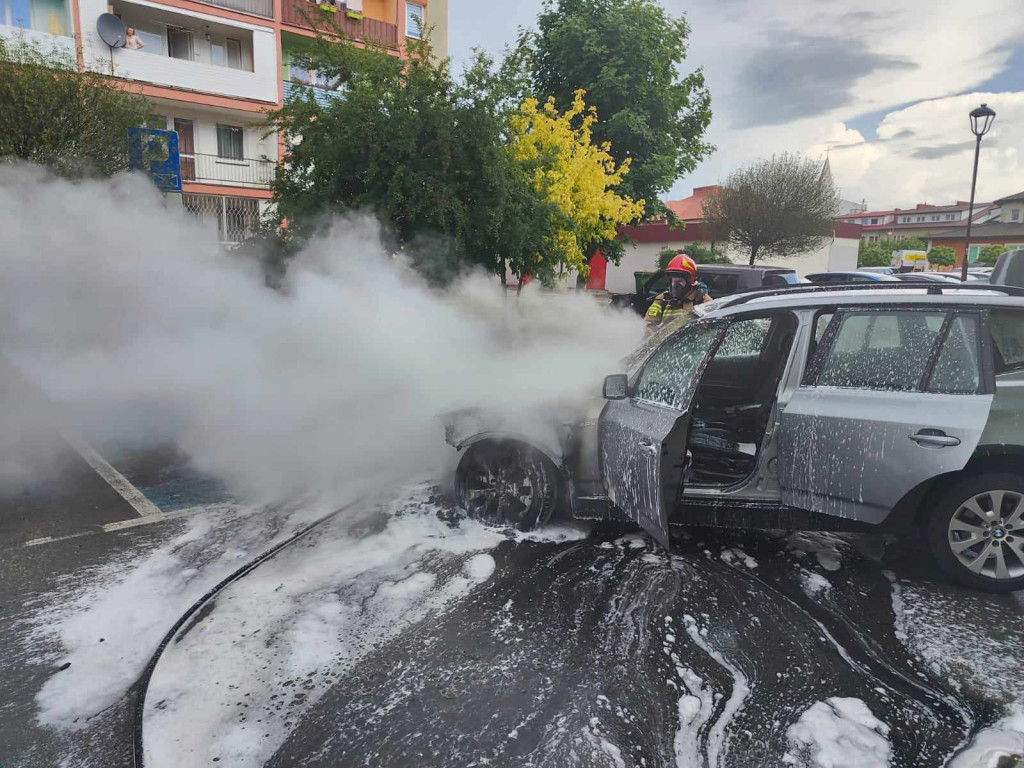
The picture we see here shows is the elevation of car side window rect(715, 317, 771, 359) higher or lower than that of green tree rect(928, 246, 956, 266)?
lower

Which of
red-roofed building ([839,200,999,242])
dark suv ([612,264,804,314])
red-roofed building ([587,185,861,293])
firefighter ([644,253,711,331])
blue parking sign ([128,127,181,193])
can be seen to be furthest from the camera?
red-roofed building ([839,200,999,242])

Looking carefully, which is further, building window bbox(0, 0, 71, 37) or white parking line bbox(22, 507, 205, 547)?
building window bbox(0, 0, 71, 37)

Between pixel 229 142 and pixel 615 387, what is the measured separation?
22306mm

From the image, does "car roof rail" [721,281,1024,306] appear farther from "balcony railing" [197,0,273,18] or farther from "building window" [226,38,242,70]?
"building window" [226,38,242,70]

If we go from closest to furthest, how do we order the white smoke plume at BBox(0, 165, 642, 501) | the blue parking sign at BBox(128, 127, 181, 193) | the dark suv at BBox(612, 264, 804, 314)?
the white smoke plume at BBox(0, 165, 642, 501) → the blue parking sign at BBox(128, 127, 181, 193) → the dark suv at BBox(612, 264, 804, 314)

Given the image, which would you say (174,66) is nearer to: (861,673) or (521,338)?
(521,338)

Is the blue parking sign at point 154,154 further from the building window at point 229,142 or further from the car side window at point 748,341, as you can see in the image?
the building window at point 229,142

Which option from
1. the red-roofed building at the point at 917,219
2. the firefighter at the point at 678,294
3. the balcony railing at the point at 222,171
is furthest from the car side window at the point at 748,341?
the red-roofed building at the point at 917,219

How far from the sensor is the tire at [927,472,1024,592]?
3619 mm

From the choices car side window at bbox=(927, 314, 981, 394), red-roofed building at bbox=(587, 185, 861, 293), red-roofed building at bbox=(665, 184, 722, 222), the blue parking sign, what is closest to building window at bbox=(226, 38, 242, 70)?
the blue parking sign

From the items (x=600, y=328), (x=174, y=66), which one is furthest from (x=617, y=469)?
(x=174, y=66)

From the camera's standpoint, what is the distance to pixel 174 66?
2033 cm

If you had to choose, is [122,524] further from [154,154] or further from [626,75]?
[626,75]

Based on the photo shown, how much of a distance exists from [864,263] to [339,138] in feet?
169
